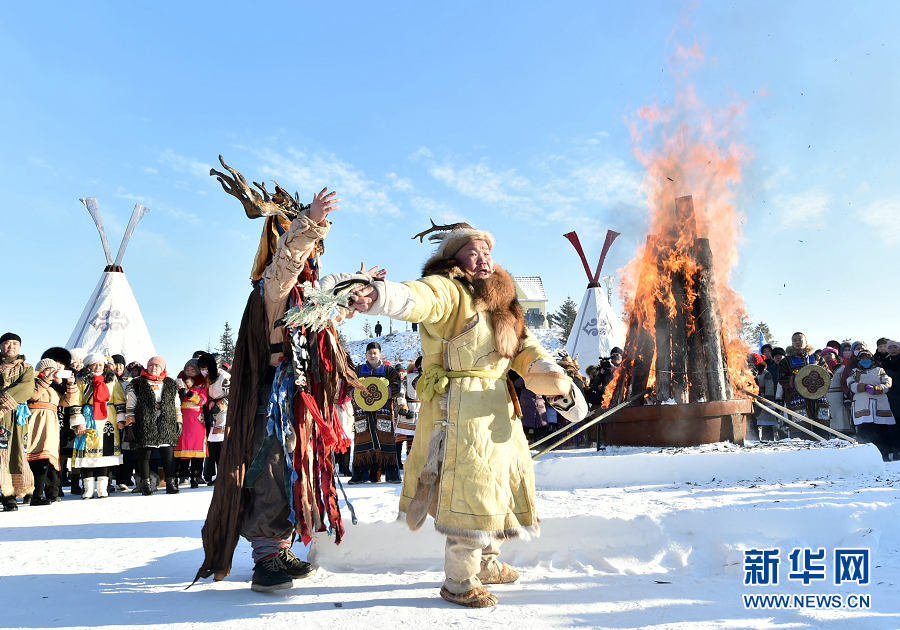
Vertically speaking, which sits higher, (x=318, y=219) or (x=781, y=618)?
(x=318, y=219)

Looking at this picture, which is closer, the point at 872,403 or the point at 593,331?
the point at 872,403

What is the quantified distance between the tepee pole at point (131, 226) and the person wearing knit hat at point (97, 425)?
35.3 ft

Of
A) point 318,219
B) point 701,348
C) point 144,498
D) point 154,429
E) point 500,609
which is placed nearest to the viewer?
point 500,609

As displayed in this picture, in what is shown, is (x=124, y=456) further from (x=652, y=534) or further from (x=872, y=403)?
(x=872, y=403)

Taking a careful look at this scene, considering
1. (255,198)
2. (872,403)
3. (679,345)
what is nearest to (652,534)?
(255,198)

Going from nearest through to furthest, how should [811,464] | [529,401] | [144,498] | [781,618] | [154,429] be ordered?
1. [781,618]
2. [811,464]
3. [144,498]
4. [154,429]
5. [529,401]

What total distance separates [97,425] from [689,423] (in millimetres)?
6398

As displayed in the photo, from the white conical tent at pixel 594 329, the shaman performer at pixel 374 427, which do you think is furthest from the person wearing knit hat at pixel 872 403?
the white conical tent at pixel 594 329

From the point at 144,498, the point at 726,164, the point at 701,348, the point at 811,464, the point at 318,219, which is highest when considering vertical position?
the point at 726,164

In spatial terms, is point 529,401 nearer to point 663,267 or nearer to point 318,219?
point 663,267

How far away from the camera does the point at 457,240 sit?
3.14m

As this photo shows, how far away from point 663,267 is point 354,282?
471 cm

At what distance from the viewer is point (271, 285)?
2943 mm

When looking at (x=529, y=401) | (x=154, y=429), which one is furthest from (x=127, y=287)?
(x=529, y=401)
